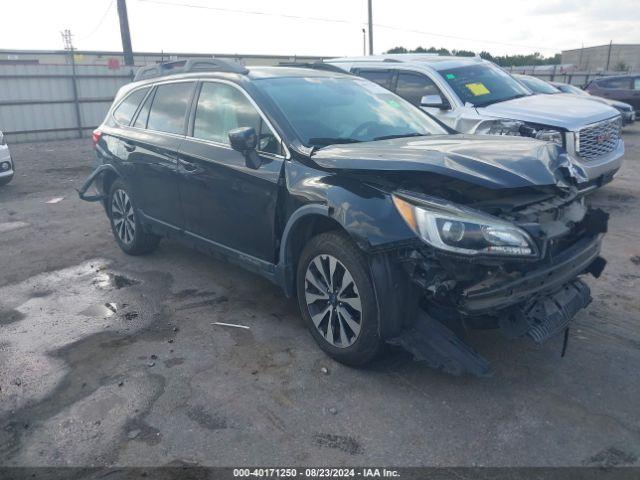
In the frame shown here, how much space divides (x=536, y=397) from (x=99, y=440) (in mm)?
2460

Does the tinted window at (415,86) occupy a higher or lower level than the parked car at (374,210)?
higher

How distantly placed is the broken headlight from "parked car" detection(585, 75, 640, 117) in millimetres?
14682

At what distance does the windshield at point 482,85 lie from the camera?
25.2 ft

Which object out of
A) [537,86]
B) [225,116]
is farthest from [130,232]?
[537,86]

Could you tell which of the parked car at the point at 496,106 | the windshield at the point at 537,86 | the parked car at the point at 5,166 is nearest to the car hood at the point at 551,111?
the parked car at the point at 496,106

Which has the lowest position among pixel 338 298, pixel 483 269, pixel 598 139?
pixel 338 298

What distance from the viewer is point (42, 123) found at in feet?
57.4

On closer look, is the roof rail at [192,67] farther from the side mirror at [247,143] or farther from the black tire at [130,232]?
the black tire at [130,232]

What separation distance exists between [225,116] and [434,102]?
3.67 m

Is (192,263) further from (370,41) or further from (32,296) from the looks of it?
(370,41)

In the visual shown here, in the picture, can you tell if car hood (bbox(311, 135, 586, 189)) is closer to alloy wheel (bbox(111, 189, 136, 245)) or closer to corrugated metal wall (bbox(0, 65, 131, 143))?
alloy wheel (bbox(111, 189, 136, 245))

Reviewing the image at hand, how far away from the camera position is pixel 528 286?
10.4 ft

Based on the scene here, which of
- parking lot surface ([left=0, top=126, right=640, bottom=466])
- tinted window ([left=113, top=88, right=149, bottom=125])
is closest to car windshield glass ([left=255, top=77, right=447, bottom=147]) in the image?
parking lot surface ([left=0, top=126, right=640, bottom=466])

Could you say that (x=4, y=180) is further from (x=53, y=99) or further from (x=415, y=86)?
(x=53, y=99)
